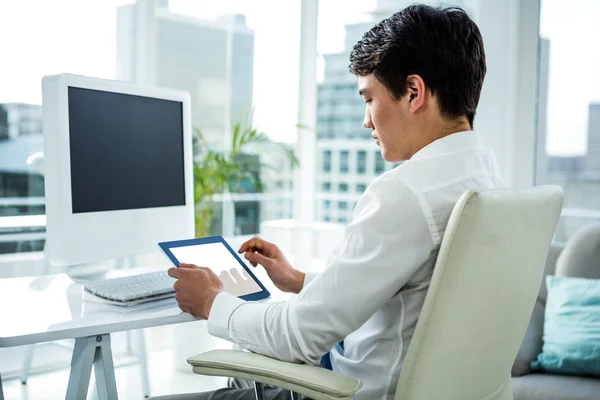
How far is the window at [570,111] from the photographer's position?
3.36 m

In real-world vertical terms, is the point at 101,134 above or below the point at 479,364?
above

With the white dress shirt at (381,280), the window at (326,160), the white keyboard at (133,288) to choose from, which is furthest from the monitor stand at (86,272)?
the window at (326,160)

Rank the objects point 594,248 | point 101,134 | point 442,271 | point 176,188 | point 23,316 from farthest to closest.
A: point 594,248, point 176,188, point 101,134, point 23,316, point 442,271

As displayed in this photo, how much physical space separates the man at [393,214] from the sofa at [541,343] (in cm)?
108

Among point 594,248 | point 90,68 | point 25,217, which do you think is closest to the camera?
point 594,248

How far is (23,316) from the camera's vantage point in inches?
55.2

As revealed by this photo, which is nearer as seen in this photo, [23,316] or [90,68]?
[23,316]

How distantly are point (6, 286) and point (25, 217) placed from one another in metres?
1.37

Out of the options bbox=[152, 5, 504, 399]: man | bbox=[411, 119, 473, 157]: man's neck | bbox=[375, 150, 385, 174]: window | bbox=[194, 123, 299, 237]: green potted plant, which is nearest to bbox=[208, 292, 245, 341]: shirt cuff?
bbox=[152, 5, 504, 399]: man

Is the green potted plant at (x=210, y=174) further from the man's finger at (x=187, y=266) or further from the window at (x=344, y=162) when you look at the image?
the man's finger at (x=187, y=266)

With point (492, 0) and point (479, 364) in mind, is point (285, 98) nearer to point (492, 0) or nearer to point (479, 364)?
point (492, 0)

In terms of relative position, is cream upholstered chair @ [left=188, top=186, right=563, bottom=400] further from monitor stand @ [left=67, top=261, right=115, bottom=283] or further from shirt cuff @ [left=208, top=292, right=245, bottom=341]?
monitor stand @ [left=67, top=261, right=115, bottom=283]

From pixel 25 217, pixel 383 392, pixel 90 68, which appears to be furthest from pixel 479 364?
pixel 90 68

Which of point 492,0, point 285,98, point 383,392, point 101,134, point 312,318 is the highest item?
point 492,0
